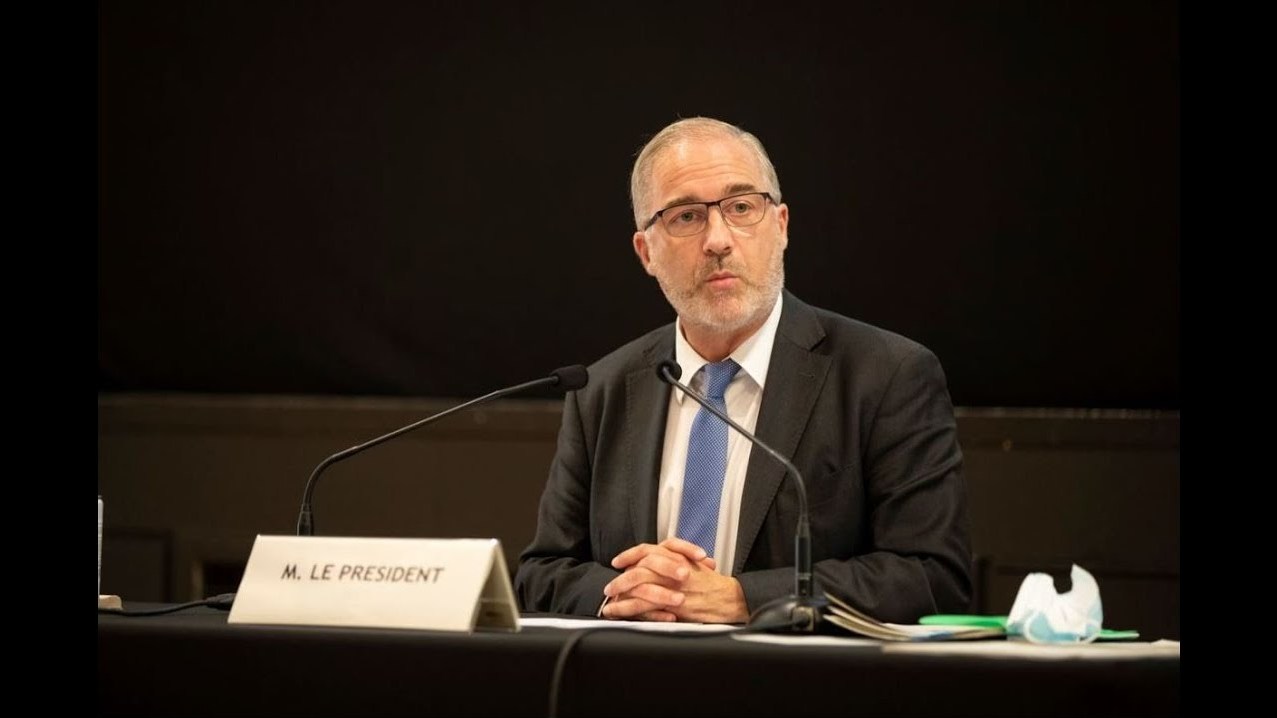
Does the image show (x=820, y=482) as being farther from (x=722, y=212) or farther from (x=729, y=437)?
(x=722, y=212)

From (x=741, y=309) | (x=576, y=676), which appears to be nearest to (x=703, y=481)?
(x=741, y=309)

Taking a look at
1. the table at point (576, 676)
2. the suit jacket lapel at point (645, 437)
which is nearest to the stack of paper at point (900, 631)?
the table at point (576, 676)

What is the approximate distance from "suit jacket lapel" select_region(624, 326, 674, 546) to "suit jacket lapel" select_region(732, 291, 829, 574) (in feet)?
0.64

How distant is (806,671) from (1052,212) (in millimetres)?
2360

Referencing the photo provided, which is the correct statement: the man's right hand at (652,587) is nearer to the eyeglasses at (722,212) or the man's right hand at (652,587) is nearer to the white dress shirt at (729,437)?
the white dress shirt at (729,437)

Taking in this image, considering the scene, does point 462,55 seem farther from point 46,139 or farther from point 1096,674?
point 1096,674

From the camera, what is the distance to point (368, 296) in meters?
4.15

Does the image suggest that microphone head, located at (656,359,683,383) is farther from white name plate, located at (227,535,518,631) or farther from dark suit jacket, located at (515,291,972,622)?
white name plate, located at (227,535,518,631)

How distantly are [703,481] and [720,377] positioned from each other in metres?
0.21

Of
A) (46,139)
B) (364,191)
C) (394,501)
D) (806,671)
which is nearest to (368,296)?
(364,191)

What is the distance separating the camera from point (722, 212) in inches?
114

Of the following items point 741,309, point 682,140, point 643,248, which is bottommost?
point 741,309

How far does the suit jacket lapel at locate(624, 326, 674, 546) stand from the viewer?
111 inches

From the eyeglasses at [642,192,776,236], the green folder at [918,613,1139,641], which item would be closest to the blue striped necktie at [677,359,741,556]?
the eyeglasses at [642,192,776,236]
